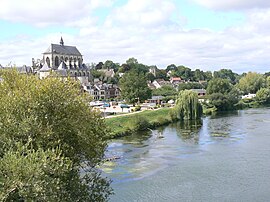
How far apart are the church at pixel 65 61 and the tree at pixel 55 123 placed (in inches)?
2828

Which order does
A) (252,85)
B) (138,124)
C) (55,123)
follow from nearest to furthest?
1. (55,123)
2. (138,124)
3. (252,85)

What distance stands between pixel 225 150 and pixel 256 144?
3.66 metres

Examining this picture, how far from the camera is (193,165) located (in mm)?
24922

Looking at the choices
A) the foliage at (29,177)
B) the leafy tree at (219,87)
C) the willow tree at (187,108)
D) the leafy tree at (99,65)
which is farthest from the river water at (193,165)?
the leafy tree at (99,65)

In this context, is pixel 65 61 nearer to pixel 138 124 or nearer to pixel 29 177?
pixel 138 124

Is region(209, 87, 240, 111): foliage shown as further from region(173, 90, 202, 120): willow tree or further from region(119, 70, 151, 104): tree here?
region(173, 90, 202, 120): willow tree

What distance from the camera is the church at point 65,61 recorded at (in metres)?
88.9

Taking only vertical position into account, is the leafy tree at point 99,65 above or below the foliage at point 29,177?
above

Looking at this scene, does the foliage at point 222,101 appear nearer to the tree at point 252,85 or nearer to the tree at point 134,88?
the tree at point 134,88

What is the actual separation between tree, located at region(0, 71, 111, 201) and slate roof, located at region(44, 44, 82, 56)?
3133 inches

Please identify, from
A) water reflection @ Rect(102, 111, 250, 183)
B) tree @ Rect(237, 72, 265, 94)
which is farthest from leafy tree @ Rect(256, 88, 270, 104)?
water reflection @ Rect(102, 111, 250, 183)

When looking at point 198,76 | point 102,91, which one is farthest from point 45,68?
point 198,76

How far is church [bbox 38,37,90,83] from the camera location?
88887 millimetres

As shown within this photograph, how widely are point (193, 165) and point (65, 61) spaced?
73.8 meters
